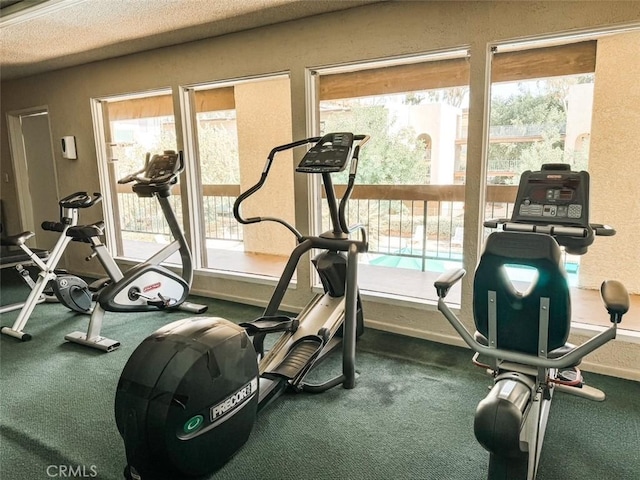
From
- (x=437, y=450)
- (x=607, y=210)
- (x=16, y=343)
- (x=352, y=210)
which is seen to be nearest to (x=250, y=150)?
(x=352, y=210)

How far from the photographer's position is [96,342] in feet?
10.6

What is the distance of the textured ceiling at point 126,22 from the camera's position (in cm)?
306

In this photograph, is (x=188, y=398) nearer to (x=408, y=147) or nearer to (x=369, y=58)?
(x=369, y=58)

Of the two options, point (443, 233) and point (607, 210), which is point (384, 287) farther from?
point (607, 210)

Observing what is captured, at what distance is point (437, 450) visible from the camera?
6.68 feet

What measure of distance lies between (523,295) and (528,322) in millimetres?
118

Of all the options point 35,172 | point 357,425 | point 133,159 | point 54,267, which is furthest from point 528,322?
point 35,172

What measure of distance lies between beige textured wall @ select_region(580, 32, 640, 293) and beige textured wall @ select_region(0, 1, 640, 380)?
1.54 m

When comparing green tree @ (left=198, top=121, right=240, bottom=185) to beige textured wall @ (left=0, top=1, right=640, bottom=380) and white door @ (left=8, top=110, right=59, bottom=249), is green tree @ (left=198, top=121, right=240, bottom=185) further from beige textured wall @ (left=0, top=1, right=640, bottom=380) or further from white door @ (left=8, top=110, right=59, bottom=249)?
white door @ (left=8, top=110, right=59, bottom=249)

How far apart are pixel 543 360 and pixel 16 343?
362 centimetres

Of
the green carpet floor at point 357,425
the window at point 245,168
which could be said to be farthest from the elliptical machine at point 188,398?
the window at point 245,168

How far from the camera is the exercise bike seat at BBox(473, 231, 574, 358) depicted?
1.68 m

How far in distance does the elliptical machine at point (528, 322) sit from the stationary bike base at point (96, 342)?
2465 millimetres

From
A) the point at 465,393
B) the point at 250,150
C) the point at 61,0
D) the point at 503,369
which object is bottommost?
the point at 465,393
